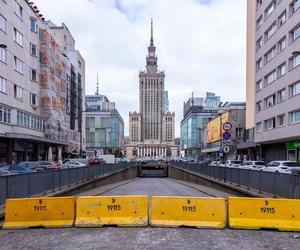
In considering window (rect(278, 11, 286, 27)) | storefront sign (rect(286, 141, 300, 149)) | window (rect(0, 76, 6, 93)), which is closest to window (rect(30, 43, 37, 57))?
window (rect(0, 76, 6, 93))

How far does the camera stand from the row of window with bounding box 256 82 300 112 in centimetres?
4924

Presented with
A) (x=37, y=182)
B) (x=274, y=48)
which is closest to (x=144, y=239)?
(x=37, y=182)

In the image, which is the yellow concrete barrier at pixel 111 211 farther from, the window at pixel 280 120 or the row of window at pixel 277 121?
the window at pixel 280 120

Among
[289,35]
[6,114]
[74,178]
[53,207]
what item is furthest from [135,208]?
[289,35]

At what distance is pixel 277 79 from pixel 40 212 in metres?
47.3

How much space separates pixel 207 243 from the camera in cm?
961

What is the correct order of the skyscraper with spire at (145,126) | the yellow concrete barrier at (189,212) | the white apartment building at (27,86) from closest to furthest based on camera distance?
the yellow concrete barrier at (189,212), the white apartment building at (27,86), the skyscraper with spire at (145,126)

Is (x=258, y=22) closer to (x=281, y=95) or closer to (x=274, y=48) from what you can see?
(x=274, y=48)

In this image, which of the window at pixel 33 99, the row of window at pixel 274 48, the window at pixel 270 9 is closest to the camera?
the row of window at pixel 274 48

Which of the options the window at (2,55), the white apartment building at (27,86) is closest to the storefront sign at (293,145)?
the white apartment building at (27,86)

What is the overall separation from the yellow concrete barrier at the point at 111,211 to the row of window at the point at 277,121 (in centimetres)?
3863

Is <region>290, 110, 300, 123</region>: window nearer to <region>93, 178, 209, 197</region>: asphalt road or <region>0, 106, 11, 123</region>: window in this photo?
<region>93, 178, 209, 197</region>: asphalt road

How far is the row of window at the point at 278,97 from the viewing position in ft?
162

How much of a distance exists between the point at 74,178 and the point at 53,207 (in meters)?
15.8
